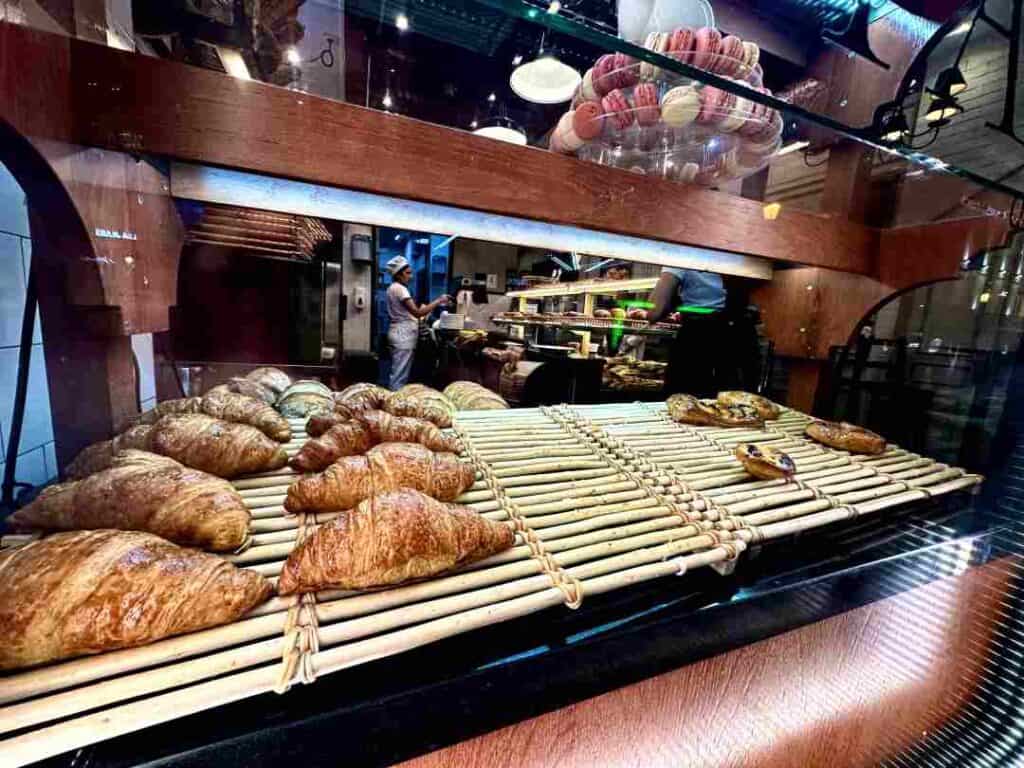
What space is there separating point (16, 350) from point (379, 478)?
78cm

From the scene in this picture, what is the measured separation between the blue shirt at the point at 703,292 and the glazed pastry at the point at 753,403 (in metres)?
0.49

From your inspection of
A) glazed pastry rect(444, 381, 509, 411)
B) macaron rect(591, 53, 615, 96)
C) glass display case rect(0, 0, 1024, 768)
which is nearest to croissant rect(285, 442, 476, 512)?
glass display case rect(0, 0, 1024, 768)

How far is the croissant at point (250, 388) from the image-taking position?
1175 mm

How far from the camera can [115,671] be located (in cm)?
40

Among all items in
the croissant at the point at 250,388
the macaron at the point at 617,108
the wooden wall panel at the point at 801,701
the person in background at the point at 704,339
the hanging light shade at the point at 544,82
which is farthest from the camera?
the person in background at the point at 704,339

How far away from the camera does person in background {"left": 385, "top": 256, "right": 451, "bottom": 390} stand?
6.42 feet

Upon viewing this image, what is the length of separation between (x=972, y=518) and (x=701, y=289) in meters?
1.24

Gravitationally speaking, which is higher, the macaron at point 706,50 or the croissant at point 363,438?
the macaron at point 706,50

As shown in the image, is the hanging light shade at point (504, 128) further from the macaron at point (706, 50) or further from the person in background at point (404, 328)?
the person in background at point (404, 328)

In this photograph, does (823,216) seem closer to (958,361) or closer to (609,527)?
(958,361)

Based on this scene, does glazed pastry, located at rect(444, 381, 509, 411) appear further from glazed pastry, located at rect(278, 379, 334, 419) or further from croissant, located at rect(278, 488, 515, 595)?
croissant, located at rect(278, 488, 515, 595)

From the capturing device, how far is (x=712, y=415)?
57.2 inches

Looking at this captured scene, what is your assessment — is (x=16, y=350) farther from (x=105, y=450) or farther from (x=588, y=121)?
(x=588, y=121)

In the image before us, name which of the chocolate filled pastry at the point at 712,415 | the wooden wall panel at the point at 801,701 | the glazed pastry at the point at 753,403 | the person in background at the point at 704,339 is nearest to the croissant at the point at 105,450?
the wooden wall panel at the point at 801,701
